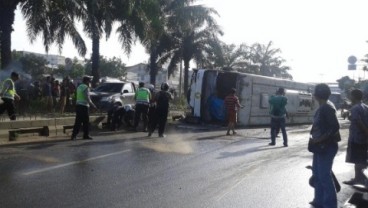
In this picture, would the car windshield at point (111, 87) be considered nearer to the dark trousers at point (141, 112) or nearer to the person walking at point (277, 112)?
the dark trousers at point (141, 112)

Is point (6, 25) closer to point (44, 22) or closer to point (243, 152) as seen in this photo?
point (44, 22)

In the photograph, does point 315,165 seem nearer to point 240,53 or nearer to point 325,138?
point 325,138

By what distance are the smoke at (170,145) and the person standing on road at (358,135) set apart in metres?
4.27

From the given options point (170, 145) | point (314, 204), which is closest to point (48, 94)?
point (170, 145)

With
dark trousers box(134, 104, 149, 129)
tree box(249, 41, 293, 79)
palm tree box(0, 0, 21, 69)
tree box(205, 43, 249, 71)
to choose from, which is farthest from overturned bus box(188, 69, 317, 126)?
tree box(249, 41, 293, 79)

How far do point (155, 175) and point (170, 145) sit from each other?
4.45 metres

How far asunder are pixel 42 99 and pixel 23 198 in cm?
1346

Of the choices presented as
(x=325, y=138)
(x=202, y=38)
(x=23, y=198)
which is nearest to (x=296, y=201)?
(x=325, y=138)

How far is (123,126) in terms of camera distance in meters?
17.5

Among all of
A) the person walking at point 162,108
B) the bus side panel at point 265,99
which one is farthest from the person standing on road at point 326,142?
the bus side panel at point 265,99

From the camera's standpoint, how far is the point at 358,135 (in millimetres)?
7965

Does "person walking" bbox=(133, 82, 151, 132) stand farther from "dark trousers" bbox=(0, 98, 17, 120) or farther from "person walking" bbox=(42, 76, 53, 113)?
"person walking" bbox=(42, 76, 53, 113)

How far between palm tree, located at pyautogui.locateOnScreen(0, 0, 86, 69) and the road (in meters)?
6.61

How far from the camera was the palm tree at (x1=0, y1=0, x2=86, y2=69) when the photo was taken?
17.0 meters
